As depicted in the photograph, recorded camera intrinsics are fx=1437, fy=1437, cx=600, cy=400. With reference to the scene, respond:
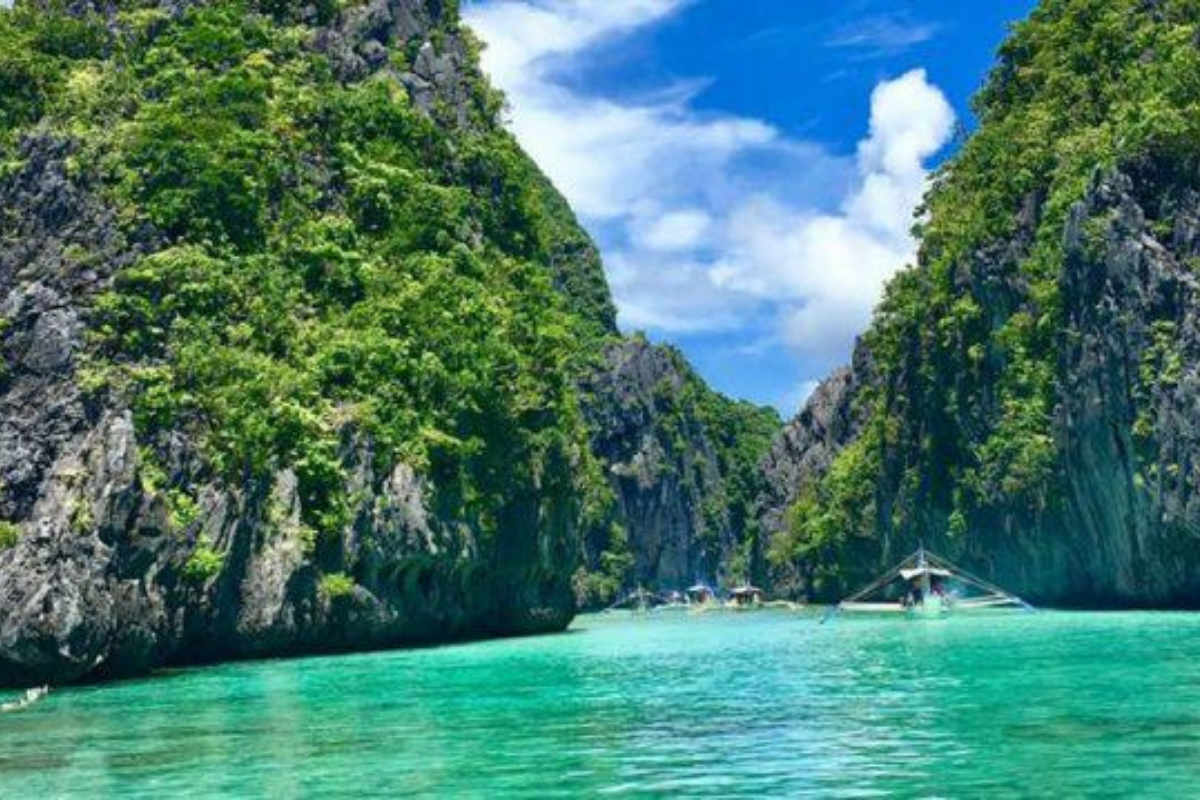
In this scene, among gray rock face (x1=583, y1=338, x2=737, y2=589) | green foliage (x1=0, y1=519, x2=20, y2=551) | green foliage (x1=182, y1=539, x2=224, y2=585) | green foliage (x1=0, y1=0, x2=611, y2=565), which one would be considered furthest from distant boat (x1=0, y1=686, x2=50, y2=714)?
gray rock face (x1=583, y1=338, x2=737, y2=589)

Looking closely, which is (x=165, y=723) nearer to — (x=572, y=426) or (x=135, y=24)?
(x=572, y=426)

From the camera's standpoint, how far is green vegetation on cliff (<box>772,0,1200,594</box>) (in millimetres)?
55344

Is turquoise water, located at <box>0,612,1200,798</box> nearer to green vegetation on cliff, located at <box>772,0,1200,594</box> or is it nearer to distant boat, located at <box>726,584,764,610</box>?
green vegetation on cliff, located at <box>772,0,1200,594</box>

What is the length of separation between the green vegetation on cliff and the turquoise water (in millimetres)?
25965

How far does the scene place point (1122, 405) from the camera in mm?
49938

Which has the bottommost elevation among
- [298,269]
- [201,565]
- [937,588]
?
[201,565]

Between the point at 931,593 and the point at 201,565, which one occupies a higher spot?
the point at 201,565

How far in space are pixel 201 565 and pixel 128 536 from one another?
3128 millimetres

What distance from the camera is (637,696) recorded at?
899 inches

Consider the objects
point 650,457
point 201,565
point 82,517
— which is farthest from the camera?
point 650,457

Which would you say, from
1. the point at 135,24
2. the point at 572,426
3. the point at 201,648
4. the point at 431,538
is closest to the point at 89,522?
the point at 201,648

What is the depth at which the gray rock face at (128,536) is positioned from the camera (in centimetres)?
3116

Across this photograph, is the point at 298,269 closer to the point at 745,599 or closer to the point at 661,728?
the point at 661,728

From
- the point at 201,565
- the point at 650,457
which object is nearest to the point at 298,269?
the point at 201,565
